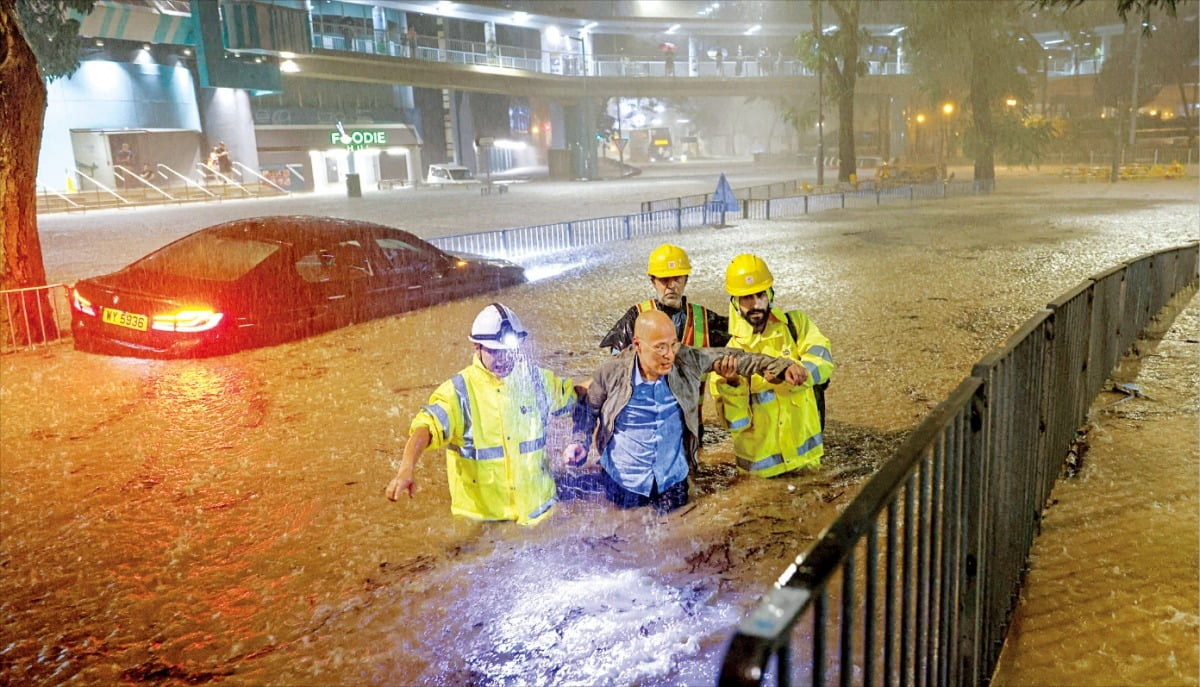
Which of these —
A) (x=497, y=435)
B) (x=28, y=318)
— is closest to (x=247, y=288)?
(x=28, y=318)

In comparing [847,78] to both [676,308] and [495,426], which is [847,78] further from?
[495,426]

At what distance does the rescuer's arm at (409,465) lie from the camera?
12.9ft

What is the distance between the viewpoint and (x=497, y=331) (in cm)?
419

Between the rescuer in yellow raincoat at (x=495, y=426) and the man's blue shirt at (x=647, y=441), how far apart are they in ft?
1.21

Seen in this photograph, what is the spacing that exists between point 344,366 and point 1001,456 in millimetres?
6767

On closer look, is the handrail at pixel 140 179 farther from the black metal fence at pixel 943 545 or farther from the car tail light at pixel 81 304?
the black metal fence at pixel 943 545

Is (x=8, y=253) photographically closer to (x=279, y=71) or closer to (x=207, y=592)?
(x=207, y=592)

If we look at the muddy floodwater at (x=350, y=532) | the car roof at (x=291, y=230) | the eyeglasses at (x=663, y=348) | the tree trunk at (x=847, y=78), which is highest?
the tree trunk at (x=847, y=78)

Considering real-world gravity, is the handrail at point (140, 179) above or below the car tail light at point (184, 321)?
above

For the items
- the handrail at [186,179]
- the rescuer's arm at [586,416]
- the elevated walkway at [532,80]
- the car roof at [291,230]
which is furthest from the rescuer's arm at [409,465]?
the elevated walkway at [532,80]

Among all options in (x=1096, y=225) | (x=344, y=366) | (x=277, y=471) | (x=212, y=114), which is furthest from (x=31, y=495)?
(x=212, y=114)

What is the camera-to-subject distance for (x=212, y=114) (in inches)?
1551

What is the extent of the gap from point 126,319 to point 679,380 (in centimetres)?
619

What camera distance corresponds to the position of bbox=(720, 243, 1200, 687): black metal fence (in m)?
1.58
